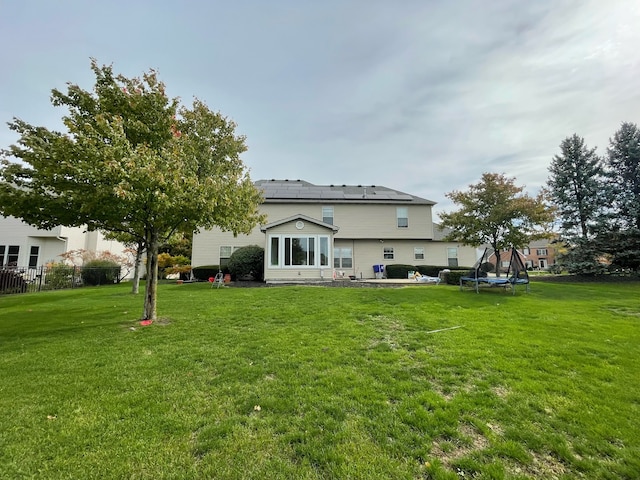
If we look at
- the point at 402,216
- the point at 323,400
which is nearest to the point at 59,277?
the point at 323,400

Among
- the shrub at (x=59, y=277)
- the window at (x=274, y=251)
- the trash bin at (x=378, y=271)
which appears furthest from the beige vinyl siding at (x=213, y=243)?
the trash bin at (x=378, y=271)

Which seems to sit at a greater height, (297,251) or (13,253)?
(13,253)

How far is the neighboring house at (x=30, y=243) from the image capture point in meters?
21.4

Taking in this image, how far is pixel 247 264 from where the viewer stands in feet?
64.3

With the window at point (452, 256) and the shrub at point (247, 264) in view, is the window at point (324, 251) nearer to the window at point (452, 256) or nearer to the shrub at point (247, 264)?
the shrub at point (247, 264)

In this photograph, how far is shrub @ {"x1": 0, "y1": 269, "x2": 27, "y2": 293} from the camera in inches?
604

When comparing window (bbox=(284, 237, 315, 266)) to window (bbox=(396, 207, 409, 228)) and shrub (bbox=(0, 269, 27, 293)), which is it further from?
shrub (bbox=(0, 269, 27, 293))

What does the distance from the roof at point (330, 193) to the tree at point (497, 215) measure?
7706mm

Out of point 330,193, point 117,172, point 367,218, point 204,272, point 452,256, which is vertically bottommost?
point 204,272

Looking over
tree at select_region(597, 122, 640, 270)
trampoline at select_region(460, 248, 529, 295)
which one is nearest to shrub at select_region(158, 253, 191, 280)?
trampoline at select_region(460, 248, 529, 295)

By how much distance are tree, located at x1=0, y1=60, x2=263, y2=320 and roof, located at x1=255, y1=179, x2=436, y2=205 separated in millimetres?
14377

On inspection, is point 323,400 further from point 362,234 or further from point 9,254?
point 9,254

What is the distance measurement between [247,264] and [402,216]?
1308 centimetres

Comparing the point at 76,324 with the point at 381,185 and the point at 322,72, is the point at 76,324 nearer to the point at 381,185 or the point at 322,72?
the point at 322,72
